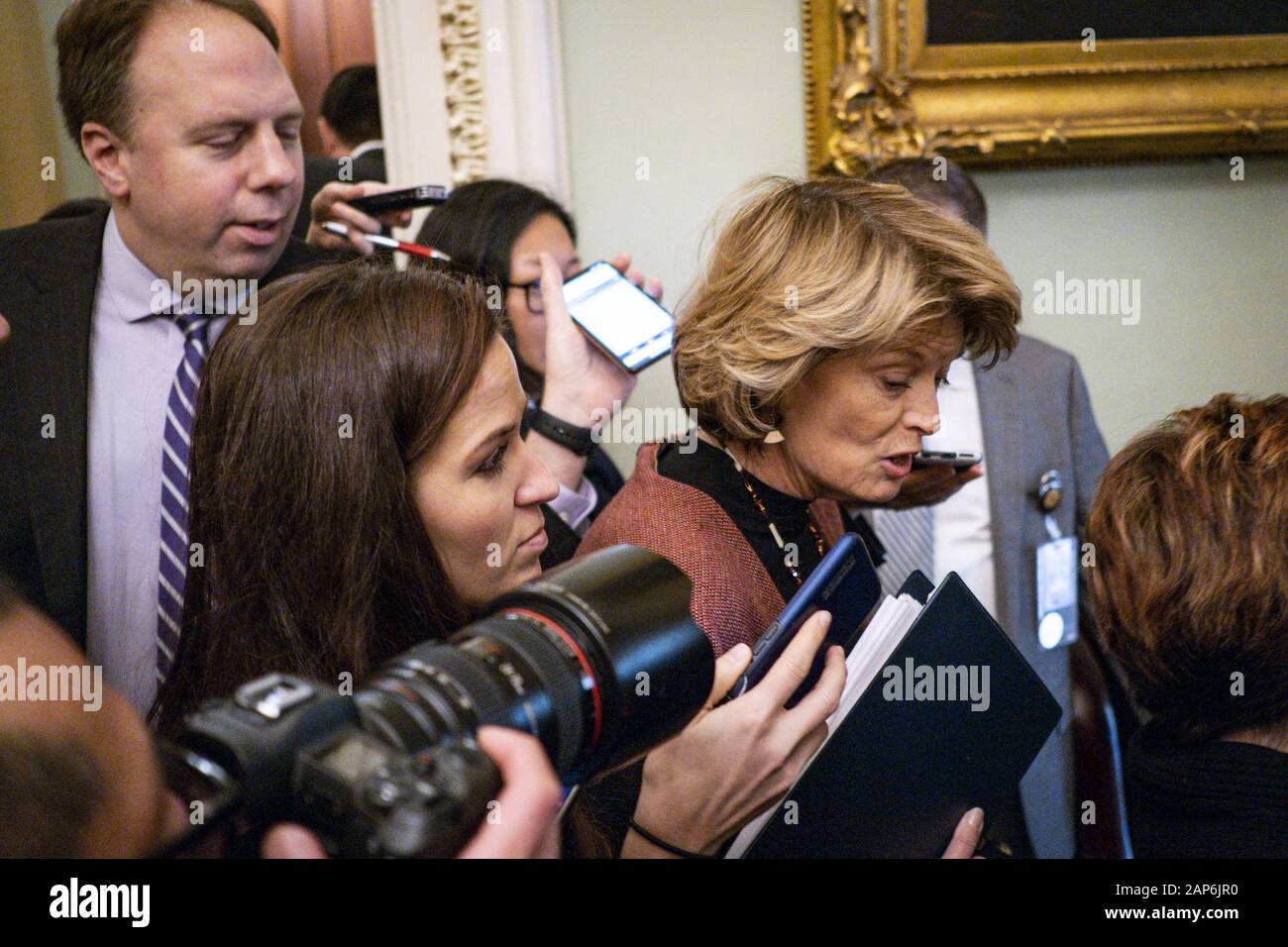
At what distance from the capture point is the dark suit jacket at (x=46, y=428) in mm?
1312

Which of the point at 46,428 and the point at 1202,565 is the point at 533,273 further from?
the point at 1202,565

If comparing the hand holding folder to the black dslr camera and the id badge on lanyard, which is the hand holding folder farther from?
the id badge on lanyard

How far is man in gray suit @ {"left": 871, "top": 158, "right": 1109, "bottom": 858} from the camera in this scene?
1858mm

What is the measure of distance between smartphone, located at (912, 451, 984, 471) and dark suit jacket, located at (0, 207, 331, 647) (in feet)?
3.17

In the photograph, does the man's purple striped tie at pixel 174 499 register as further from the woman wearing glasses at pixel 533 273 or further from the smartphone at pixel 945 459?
the smartphone at pixel 945 459

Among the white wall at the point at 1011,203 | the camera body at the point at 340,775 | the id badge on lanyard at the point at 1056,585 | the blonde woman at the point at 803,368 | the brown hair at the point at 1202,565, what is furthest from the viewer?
the white wall at the point at 1011,203

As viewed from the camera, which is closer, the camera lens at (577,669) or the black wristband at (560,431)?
the camera lens at (577,669)

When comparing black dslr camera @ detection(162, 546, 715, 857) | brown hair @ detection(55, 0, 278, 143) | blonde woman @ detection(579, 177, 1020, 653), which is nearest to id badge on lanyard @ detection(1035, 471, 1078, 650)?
blonde woman @ detection(579, 177, 1020, 653)

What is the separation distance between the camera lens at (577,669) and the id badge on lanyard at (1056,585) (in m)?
1.20

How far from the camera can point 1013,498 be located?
1909 millimetres

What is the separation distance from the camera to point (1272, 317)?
2234 millimetres

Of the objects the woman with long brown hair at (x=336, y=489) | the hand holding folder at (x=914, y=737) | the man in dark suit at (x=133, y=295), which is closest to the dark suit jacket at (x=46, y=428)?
the man in dark suit at (x=133, y=295)

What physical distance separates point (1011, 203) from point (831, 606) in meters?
1.35
